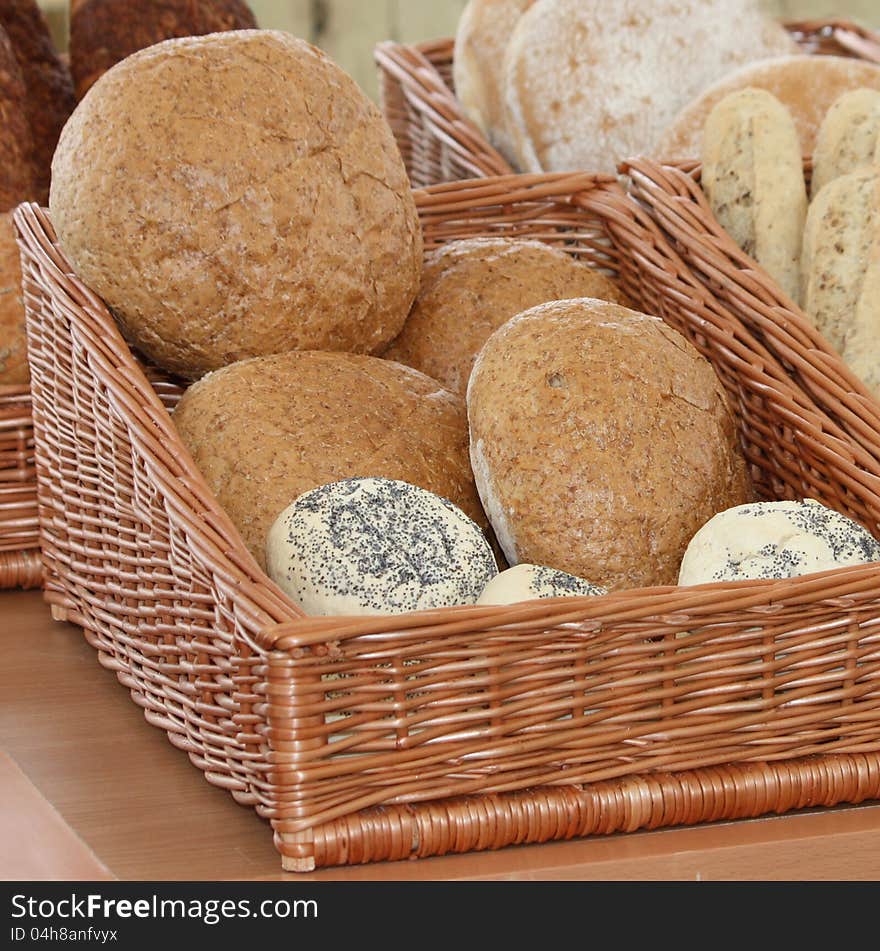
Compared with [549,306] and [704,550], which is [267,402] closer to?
[549,306]

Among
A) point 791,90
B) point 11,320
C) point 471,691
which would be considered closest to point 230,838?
point 471,691

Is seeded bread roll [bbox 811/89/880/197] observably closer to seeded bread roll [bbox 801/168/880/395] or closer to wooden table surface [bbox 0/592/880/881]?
seeded bread roll [bbox 801/168/880/395]

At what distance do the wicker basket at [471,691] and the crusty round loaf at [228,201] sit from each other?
119 mm

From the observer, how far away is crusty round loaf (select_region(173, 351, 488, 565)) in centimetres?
111

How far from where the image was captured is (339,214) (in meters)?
1.24

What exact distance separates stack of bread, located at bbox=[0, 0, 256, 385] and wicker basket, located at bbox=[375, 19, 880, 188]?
0.88 ft

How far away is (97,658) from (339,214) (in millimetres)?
455

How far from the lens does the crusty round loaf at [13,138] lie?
1.57 m

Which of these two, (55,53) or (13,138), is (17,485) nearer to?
(13,138)

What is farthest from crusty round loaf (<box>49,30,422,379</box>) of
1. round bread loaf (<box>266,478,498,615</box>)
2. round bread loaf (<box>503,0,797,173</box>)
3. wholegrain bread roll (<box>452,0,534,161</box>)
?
wholegrain bread roll (<box>452,0,534,161</box>)

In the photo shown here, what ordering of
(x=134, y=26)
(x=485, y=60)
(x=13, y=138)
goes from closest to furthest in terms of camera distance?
(x=13, y=138), (x=134, y=26), (x=485, y=60)

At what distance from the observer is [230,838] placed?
0.89m

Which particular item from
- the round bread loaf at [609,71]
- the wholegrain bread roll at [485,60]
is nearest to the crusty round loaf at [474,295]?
the round bread loaf at [609,71]

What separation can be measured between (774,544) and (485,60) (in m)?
1.27
